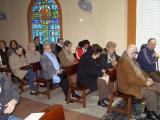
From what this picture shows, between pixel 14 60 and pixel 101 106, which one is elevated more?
pixel 14 60

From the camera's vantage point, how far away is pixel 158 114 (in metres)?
3.71

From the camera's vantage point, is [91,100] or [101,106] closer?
[101,106]

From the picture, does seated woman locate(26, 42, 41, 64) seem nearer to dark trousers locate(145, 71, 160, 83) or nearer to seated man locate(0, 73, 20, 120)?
dark trousers locate(145, 71, 160, 83)

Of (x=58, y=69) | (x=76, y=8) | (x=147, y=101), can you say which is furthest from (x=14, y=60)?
(x=147, y=101)

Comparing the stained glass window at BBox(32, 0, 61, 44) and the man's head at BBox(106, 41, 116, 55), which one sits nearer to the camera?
the man's head at BBox(106, 41, 116, 55)

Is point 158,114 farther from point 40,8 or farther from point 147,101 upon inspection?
point 40,8

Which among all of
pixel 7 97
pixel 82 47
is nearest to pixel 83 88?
pixel 82 47

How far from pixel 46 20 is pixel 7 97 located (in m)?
5.47

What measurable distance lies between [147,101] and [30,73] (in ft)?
8.25

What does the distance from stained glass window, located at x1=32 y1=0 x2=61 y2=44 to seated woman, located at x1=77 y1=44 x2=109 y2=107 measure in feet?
10.3

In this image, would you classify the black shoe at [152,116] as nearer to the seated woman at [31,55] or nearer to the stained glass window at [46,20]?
the seated woman at [31,55]

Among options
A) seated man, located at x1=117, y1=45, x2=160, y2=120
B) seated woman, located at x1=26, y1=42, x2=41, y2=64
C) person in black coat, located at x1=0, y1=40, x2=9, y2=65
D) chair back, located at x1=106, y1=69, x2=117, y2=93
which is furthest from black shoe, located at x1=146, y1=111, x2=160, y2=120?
person in black coat, located at x1=0, y1=40, x2=9, y2=65

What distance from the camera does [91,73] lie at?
13.8ft

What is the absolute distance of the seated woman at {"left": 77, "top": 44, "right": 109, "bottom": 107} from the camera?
420 cm
